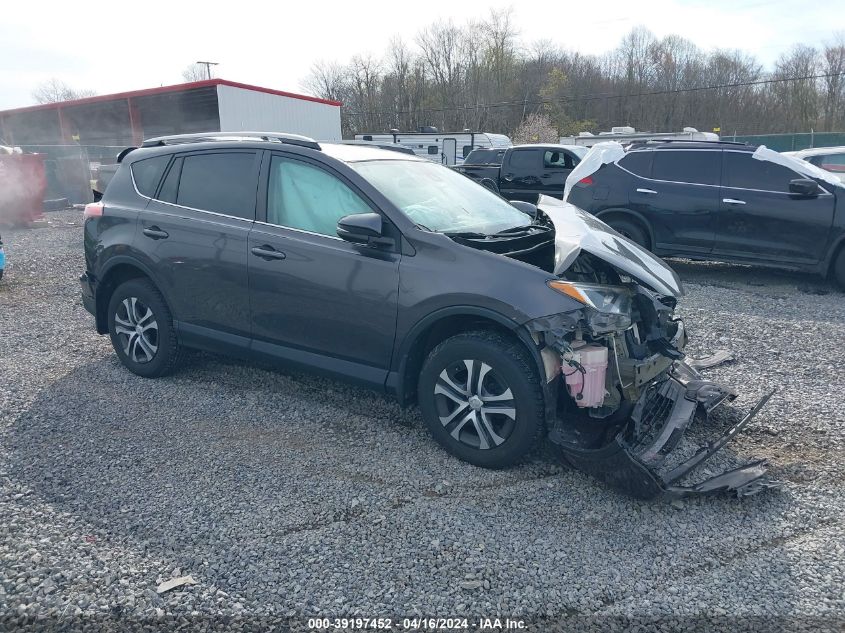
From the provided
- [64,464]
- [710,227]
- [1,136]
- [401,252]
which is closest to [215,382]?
[64,464]

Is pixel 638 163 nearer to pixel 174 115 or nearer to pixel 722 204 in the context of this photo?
pixel 722 204

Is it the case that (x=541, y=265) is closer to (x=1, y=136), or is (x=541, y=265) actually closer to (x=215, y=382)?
(x=215, y=382)

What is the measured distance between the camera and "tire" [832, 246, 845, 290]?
25.9 ft

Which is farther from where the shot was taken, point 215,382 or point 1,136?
point 1,136

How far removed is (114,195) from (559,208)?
3.55m

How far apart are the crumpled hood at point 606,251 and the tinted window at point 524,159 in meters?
9.45

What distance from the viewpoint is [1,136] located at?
1302 inches

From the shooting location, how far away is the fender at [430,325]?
11.2 feet

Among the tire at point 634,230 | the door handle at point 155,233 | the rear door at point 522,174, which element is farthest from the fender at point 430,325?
the rear door at point 522,174

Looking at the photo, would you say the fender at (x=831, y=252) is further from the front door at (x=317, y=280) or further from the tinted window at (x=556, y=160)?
the front door at (x=317, y=280)

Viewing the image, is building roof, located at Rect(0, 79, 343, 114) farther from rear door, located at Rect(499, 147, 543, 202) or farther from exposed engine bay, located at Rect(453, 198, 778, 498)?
exposed engine bay, located at Rect(453, 198, 778, 498)

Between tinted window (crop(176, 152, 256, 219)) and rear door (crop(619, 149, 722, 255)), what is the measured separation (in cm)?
605

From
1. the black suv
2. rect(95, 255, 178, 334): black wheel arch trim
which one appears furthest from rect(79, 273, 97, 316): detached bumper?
the black suv

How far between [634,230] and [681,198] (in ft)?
2.38
